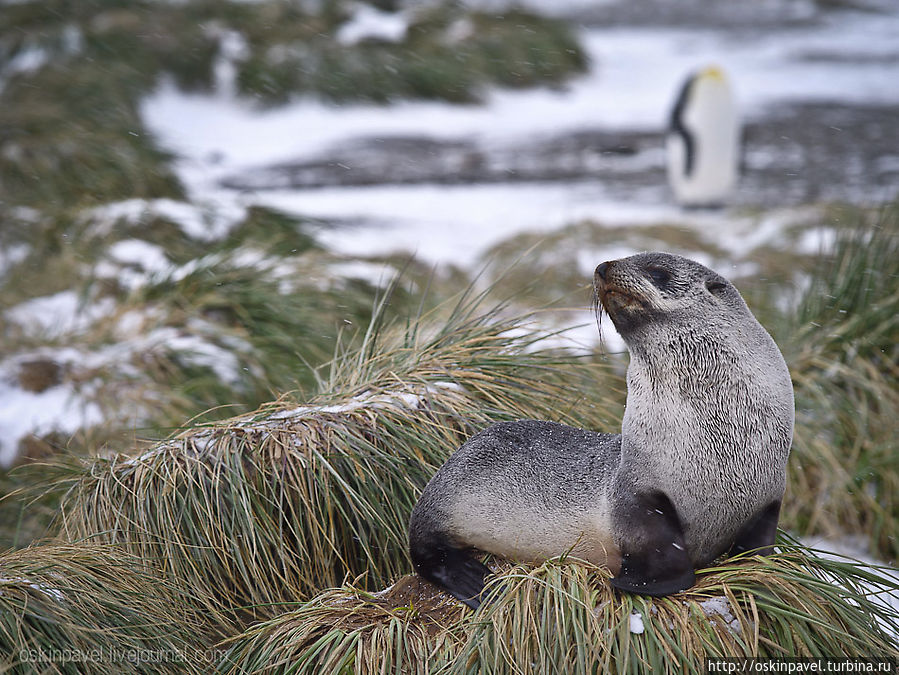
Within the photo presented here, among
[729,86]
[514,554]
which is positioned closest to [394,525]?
[514,554]

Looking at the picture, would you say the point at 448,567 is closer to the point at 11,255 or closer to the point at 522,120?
the point at 11,255

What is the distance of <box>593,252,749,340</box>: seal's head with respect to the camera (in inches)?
81.8

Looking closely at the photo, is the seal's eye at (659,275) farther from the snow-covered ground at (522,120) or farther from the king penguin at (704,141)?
the king penguin at (704,141)

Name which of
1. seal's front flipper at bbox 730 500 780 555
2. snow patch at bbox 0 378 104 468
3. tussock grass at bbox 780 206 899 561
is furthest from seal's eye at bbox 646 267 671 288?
snow patch at bbox 0 378 104 468

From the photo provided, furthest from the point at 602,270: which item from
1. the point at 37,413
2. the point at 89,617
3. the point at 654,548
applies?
the point at 37,413

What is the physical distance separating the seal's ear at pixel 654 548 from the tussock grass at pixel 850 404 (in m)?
1.97

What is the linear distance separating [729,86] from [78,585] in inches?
379

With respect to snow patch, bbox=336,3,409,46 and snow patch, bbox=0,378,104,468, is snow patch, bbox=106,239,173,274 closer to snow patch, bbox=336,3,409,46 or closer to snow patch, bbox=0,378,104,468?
snow patch, bbox=0,378,104,468

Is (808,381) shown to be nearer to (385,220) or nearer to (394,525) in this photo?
(394,525)

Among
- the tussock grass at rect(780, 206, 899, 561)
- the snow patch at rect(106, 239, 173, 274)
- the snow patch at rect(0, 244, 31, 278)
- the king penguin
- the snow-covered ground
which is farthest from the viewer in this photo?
the king penguin

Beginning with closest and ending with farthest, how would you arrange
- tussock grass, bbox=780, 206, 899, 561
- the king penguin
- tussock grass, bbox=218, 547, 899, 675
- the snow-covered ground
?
tussock grass, bbox=218, 547, 899, 675, tussock grass, bbox=780, 206, 899, 561, the snow-covered ground, the king penguin

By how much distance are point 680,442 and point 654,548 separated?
9.7 inches

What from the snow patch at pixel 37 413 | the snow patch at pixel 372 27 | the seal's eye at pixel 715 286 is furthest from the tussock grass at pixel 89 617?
the snow patch at pixel 372 27

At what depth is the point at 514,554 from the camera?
7.61 feet
